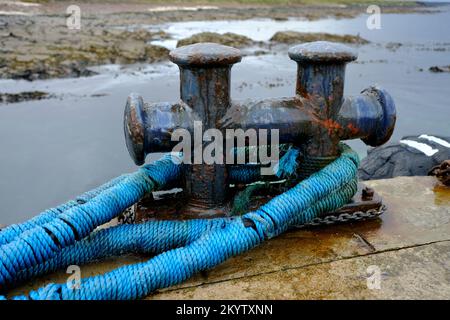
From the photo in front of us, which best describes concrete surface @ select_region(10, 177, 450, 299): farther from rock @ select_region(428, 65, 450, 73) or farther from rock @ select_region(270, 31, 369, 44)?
rock @ select_region(270, 31, 369, 44)

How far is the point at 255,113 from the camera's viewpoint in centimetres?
252

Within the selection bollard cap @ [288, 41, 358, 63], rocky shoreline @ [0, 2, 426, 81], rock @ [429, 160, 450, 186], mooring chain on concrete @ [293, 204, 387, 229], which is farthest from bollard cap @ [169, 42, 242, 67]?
rocky shoreline @ [0, 2, 426, 81]

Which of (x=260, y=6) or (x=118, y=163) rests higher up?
(x=260, y=6)

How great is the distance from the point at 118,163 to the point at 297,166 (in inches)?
165

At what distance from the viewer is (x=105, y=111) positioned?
8750mm

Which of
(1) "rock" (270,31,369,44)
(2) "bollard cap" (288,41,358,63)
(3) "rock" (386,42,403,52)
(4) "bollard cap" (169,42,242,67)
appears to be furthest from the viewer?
(1) "rock" (270,31,369,44)

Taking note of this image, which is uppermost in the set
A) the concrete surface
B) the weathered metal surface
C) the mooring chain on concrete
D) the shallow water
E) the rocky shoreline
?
the rocky shoreline

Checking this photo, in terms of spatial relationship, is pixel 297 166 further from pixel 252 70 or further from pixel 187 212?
pixel 252 70

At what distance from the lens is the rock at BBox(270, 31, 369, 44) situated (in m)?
22.4

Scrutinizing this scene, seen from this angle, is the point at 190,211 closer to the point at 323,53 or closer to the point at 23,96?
the point at 323,53

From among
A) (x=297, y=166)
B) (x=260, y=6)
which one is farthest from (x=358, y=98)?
(x=260, y=6)

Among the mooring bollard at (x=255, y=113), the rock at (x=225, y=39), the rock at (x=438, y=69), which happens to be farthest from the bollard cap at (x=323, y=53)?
the rock at (x=225, y=39)

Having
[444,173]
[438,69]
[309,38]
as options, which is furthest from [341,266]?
[309,38]

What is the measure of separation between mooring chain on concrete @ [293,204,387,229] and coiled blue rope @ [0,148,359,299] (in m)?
0.08
